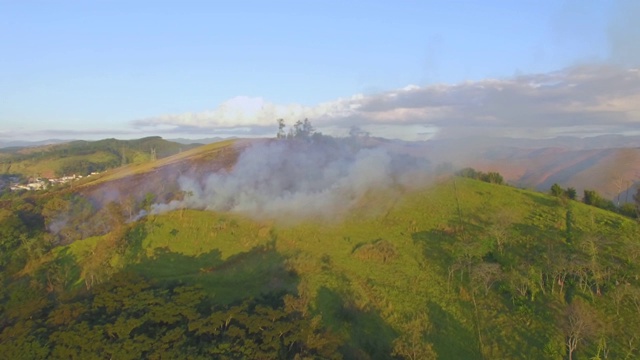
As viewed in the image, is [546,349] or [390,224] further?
[390,224]

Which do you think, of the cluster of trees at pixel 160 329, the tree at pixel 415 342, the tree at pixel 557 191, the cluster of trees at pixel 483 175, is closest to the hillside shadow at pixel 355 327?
the tree at pixel 415 342

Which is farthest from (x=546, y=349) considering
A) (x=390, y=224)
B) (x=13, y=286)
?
(x=13, y=286)

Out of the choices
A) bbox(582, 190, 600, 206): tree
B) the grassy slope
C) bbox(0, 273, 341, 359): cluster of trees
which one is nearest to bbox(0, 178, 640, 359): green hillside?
bbox(0, 273, 341, 359): cluster of trees

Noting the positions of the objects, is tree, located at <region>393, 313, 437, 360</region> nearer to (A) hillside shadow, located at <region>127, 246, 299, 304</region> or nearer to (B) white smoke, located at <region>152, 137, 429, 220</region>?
(A) hillside shadow, located at <region>127, 246, 299, 304</region>

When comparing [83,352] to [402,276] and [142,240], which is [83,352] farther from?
[402,276]

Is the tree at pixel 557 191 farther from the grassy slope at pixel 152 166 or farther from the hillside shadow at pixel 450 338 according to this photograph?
the grassy slope at pixel 152 166

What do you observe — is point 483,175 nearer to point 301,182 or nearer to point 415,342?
point 301,182
